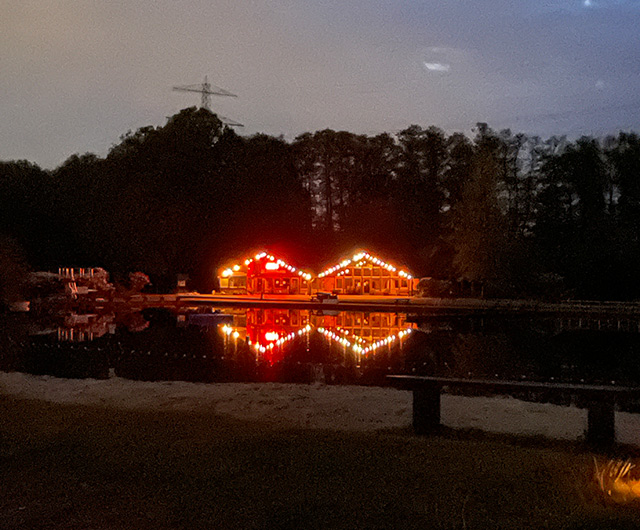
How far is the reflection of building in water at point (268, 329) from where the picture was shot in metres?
17.1

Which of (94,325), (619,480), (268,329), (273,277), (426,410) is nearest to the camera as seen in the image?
(619,480)

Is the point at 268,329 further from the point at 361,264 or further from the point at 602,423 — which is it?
the point at 361,264


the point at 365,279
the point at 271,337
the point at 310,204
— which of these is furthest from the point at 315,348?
the point at 310,204

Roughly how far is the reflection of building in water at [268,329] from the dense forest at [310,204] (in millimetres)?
14646

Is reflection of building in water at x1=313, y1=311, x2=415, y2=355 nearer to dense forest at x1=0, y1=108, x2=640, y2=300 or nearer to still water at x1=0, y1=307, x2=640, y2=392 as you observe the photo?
still water at x1=0, y1=307, x2=640, y2=392

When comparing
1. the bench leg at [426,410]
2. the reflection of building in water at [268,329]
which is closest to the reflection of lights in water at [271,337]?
the reflection of building in water at [268,329]

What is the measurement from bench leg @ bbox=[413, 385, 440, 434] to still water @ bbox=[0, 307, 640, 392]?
496 cm

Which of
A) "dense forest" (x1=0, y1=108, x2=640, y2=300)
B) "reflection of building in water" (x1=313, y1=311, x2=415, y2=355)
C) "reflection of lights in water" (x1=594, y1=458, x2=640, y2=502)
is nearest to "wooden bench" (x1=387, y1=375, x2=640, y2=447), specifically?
"reflection of lights in water" (x1=594, y1=458, x2=640, y2=502)

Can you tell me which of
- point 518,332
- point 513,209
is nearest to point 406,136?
point 513,209

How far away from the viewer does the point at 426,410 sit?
267 inches

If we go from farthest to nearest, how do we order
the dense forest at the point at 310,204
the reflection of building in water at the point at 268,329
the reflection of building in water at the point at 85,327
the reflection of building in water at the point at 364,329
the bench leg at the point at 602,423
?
the dense forest at the point at 310,204 < the reflection of building in water at the point at 85,327 < the reflection of building in water at the point at 364,329 < the reflection of building in water at the point at 268,329 < the bench leg at the point at 602,423

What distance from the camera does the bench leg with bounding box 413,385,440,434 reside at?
6.76 m

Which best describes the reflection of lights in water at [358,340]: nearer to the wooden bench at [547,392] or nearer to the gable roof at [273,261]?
the wooden bench at [547,392]

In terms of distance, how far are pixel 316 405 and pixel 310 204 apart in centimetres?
4996
